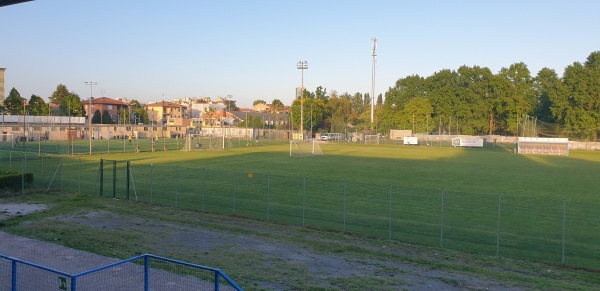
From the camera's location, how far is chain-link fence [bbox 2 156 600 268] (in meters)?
17.8

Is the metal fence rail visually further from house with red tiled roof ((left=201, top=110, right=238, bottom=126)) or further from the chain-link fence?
house with red tiled roof ((left=201, top=110, right=238, bottom=126))

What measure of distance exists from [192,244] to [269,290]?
5361mm

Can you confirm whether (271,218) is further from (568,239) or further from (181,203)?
(568,239)

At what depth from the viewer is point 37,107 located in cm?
12219

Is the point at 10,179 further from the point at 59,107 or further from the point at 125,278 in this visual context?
the point at 59,107

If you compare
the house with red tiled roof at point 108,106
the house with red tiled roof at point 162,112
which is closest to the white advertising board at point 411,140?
the house with red tiled roof at point 108,106

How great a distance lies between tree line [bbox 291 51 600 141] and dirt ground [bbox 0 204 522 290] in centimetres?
7621

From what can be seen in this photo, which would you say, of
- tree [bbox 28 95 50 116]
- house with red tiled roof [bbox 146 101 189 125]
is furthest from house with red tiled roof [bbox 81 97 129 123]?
house with red tiled roof [bbox 146 101 189 125]

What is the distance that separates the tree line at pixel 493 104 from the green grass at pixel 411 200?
58791mm

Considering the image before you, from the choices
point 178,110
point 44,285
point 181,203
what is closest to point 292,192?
point 181,203

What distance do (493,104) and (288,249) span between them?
108 metres

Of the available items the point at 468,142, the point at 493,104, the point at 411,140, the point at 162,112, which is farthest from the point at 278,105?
the point at 468,142

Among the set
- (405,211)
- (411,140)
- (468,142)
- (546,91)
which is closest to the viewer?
(405,211)

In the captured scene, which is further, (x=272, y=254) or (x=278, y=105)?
(x=278, y=105)
